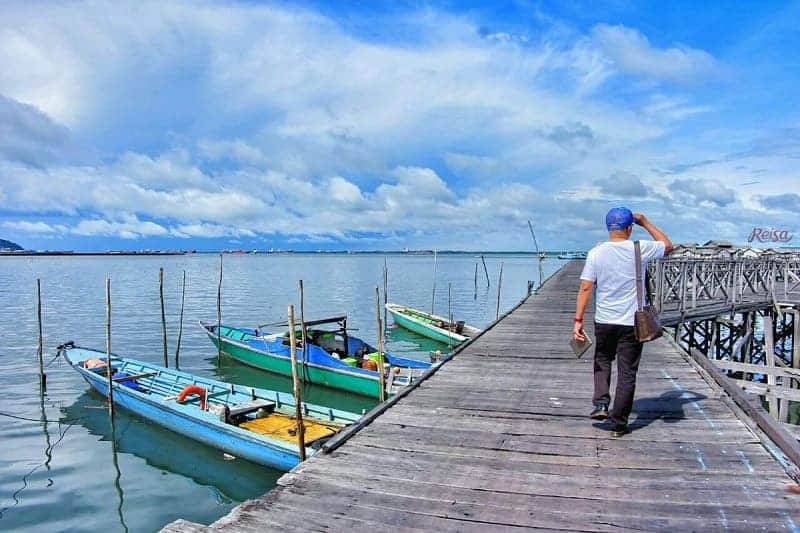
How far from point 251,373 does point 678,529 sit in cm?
1772

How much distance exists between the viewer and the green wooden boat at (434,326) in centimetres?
2291

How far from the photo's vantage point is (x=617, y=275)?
4.90 m

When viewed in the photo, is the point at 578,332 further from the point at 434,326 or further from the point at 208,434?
the point at 434,326

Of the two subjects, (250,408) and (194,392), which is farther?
(194,392)

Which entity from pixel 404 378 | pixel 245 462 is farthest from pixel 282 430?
pixel 404 378

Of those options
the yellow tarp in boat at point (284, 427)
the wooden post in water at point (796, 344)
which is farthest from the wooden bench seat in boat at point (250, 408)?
the wooden post in water at point (796, 344)

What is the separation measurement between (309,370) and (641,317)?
12860 mm

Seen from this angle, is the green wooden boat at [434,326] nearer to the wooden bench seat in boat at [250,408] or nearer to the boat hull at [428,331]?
the boat hull at [428,331]

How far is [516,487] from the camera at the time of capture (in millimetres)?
3910

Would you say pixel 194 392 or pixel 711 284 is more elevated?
pixel 711 284

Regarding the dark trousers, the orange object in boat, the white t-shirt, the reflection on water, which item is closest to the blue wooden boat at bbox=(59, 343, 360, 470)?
the orange object in boat

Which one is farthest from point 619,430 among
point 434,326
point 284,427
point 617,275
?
point 434,326

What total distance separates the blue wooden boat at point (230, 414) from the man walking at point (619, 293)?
4702mm

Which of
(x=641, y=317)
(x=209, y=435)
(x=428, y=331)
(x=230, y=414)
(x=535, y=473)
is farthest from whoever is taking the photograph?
(x=428, y=331)
